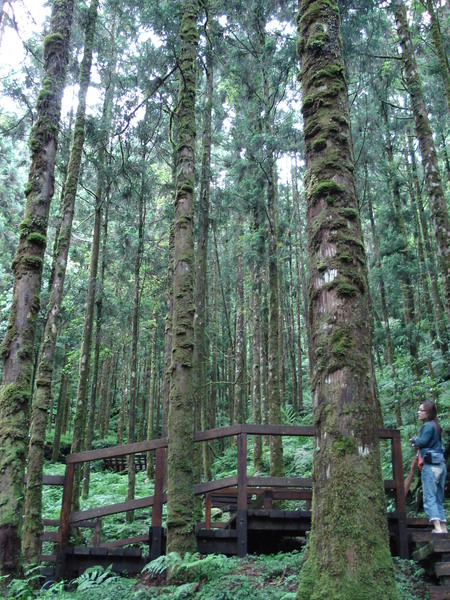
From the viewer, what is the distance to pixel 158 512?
709cm

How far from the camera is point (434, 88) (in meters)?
15.6

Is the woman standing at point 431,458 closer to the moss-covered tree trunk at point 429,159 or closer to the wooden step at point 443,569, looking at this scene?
the wooden step at point 443,569

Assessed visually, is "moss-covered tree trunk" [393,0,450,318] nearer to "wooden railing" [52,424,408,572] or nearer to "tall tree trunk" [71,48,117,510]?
"wooden railing" [52,424,408,572]

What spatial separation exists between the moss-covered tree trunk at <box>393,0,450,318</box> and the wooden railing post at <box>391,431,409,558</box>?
3.08 meters

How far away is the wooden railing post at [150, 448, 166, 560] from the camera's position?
6.97 metres

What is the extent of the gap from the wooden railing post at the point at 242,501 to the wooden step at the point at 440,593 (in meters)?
3.11

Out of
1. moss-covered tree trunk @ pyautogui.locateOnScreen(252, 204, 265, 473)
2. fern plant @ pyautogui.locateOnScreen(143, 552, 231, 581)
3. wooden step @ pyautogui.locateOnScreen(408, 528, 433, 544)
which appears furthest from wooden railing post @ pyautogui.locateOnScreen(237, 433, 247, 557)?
moss-covered tree trunk @ pyautogui.locateOnScreen(252, 204, 265, 473)

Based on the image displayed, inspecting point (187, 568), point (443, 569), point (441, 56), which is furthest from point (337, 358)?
point (441, 56)

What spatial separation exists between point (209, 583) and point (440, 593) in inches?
90.5

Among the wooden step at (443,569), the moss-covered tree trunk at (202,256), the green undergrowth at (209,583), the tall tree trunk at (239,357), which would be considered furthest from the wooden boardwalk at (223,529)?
the tall tree trunk at (239,357)

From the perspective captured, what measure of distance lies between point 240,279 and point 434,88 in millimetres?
11567

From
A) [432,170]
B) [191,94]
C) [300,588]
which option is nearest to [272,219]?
[432,170]

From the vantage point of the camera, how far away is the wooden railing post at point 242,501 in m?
6.79

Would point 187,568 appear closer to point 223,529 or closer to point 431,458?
point 223,529
